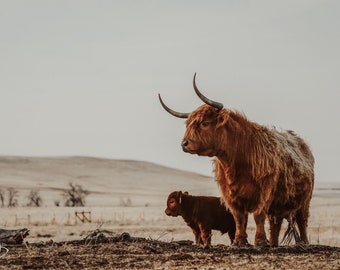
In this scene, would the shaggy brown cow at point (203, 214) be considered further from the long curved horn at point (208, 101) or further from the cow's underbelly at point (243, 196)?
the long curved horn at point (208, 101)

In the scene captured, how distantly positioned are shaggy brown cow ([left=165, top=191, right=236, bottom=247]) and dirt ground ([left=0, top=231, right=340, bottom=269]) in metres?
4.21

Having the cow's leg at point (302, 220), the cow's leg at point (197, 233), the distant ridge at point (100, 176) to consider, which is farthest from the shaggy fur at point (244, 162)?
the distant ridge at point (100, 176)

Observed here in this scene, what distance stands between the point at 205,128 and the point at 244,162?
2.68 feet

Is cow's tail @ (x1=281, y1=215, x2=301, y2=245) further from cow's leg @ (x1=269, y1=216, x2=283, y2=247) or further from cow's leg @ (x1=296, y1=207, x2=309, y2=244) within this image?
cow's leg @ (x1=269, y1=216, x2=283, y2=247)

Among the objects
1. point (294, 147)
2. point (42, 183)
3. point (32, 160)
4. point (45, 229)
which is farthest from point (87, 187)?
point (294, 147)

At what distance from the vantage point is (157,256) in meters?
8.88

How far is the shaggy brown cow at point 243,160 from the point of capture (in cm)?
1006

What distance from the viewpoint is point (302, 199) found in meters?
11.3

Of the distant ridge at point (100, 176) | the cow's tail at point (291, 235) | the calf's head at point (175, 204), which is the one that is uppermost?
the distant ridge at point (100, 176)

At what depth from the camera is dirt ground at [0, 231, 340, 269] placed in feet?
26.2

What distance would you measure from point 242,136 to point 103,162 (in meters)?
122

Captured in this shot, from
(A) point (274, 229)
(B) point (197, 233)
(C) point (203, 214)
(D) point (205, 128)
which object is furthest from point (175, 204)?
(D) point (205, 128)

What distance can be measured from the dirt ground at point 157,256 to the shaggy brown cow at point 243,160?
73 cm

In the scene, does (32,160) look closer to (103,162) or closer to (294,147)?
(103,162)
